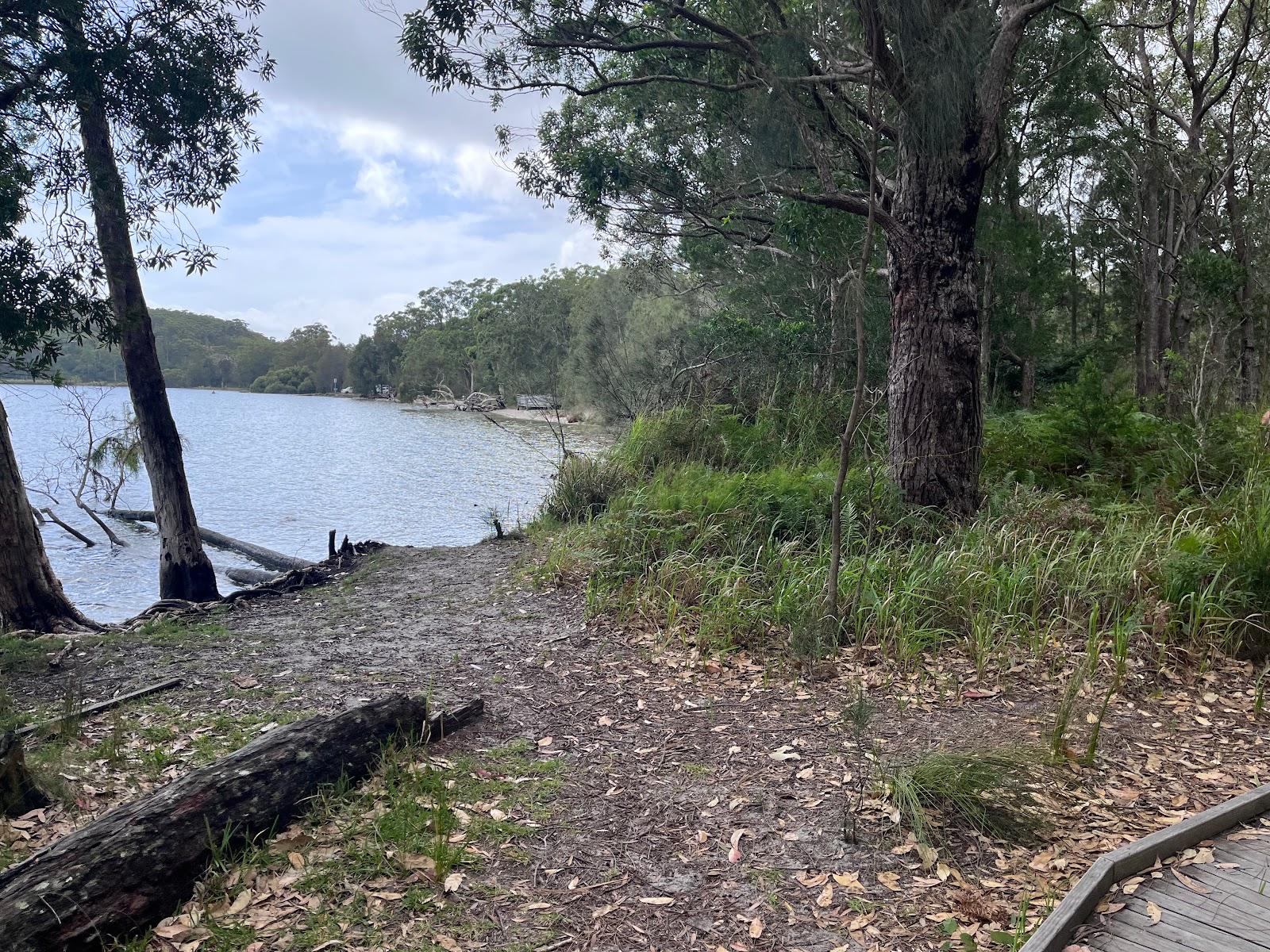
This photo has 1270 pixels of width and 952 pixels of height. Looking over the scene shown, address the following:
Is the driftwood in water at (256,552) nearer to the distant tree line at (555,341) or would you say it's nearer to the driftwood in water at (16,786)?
the distant tree line at (555,341)

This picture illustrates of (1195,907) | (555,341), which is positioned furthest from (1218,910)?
(555,341)

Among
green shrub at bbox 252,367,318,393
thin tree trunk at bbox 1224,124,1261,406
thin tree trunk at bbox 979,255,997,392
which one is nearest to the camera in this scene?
thin tree trunk at bbox 1224,124,1261,406

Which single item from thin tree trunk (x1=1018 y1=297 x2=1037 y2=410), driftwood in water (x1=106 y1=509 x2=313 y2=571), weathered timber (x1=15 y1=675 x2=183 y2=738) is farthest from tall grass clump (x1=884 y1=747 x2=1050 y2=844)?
thin tree trunk (x1=1018 y1=297 x2=1037 y2=410)

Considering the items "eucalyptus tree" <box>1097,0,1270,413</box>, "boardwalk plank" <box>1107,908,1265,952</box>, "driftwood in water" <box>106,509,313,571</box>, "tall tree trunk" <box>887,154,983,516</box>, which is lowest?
"driftwood in water" <box>106,509,313,571</box>

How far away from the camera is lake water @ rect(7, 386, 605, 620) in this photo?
1436 cm

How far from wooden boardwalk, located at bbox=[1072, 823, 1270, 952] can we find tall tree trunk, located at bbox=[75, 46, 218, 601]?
842 cm

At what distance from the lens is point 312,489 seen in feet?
74.3

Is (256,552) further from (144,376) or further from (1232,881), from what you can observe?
(1232,881)

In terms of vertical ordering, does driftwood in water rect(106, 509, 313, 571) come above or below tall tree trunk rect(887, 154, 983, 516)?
below

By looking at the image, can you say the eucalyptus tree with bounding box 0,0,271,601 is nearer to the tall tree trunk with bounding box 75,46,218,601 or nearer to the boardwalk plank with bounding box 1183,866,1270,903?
the tall tree trunk with bounding box 75,46,218,601

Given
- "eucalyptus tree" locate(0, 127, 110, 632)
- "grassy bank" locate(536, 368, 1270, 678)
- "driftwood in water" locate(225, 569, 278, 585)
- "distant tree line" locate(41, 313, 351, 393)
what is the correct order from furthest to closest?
"distant tree line" locate(41, 313, 351, 393), "driftwood in water" locate(225, 569, 278, 585), "eucalyptus tree" locate(0, 127, 110, 632), "grassy bank" locate(536, 368, 1270, 678)

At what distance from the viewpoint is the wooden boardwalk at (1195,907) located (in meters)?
2.67

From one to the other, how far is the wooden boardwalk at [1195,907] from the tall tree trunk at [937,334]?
14.6 ft

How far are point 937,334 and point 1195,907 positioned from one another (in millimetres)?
5229
